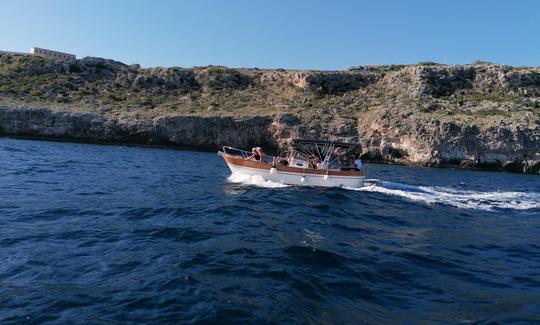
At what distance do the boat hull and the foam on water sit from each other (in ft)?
0.64

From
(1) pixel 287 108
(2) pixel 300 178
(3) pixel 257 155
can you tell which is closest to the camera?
(2) pixel 300 178

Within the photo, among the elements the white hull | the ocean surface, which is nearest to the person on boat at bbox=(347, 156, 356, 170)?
the white hull

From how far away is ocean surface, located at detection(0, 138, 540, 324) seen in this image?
325 inches

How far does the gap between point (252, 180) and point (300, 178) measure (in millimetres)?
3392

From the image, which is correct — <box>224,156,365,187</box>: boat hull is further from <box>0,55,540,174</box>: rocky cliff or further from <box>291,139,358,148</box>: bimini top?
<box>0,55,540,174</box>: rocky cliff

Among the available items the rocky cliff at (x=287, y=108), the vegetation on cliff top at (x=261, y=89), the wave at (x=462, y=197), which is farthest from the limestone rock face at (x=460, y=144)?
the wave at (x=462, y=197)

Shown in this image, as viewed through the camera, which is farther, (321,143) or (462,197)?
(321,143)

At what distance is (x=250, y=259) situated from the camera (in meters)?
11.4

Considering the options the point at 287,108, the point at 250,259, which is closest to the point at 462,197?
the point at 250,259

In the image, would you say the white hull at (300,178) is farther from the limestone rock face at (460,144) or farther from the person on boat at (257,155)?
the limestone rock face at (460,144)

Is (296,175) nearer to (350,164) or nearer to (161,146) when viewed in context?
(350,164)

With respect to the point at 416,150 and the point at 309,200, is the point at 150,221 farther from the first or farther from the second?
the point at 416,150

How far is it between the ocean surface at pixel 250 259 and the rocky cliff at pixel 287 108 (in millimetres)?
31603

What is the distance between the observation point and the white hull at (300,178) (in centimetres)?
2922
